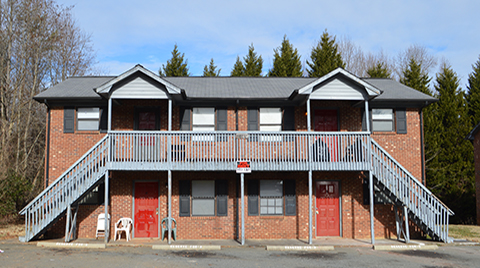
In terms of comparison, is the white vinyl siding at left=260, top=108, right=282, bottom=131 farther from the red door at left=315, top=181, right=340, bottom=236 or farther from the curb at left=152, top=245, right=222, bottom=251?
the curb at left=152, top=245, right=222, bottom=251

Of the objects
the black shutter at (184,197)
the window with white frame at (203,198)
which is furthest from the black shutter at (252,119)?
the black shutter at (184,197)

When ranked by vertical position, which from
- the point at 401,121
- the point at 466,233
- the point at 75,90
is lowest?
the point at 466,233

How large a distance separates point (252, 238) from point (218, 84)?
6.86m

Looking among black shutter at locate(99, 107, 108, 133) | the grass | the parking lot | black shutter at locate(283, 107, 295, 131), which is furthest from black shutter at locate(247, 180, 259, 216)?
the grass

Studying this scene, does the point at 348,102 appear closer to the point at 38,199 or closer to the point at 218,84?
the point at 218,84

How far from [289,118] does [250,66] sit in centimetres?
1925

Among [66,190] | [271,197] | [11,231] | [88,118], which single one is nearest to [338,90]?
[271,197]

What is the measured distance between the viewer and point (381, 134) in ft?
52.3

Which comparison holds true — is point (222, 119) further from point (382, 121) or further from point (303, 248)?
point (382, 121)

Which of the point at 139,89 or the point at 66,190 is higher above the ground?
the point at 139,89

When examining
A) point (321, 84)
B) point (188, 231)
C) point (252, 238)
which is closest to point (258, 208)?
point (252, 238)

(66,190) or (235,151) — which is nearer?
(66,190)

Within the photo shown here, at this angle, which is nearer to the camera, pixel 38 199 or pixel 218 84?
pixel 38 199

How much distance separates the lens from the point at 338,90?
14.4 meters
